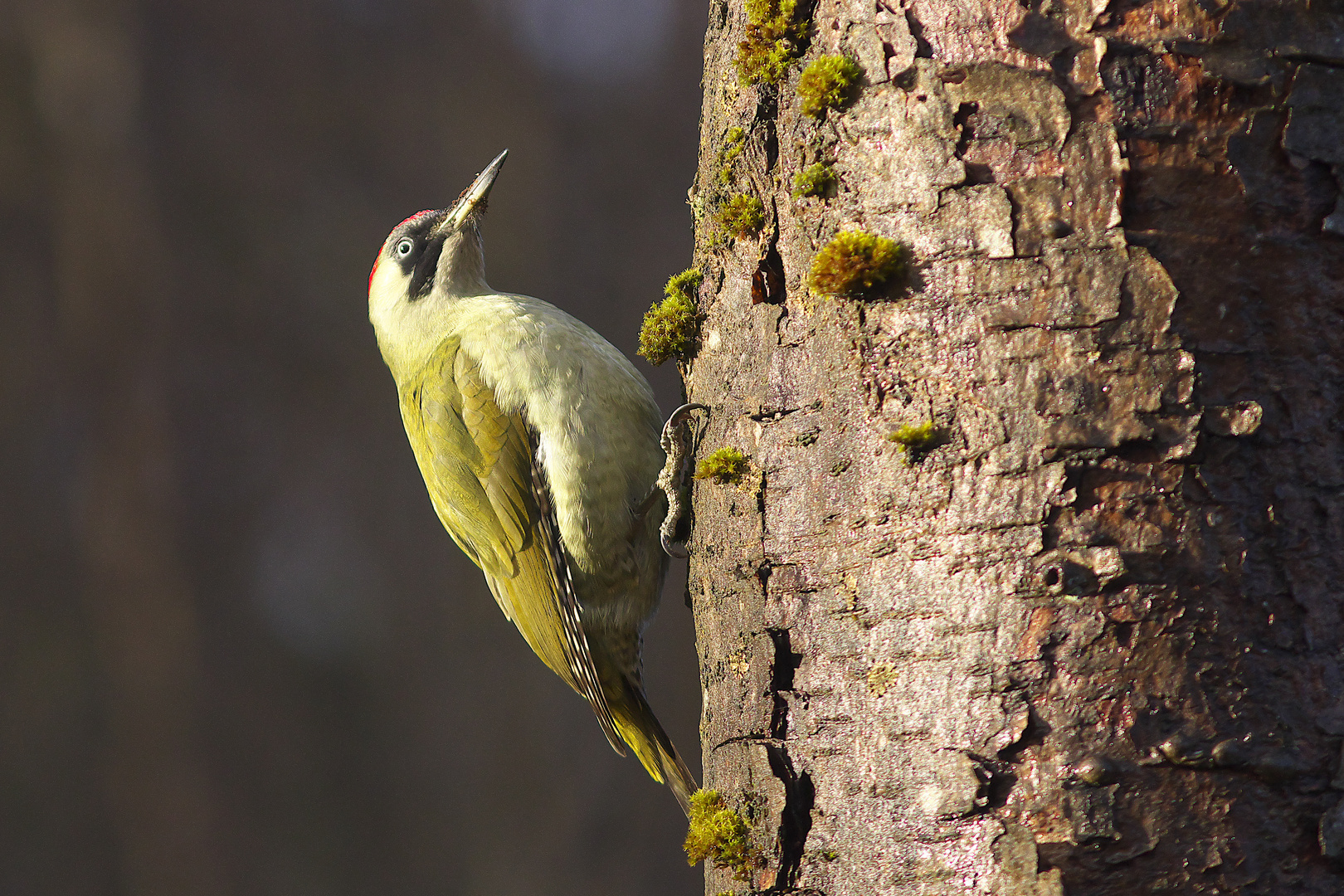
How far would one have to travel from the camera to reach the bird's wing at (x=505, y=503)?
2580 mm

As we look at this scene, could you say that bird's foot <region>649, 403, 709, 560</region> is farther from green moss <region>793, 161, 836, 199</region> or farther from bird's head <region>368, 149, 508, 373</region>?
bird's head <region>368, 149, 508, 373</region>

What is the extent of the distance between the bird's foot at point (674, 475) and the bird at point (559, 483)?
0.17 m

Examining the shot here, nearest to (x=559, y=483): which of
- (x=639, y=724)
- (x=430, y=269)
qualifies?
(x=639, y=724)

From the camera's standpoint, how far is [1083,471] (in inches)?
41.8

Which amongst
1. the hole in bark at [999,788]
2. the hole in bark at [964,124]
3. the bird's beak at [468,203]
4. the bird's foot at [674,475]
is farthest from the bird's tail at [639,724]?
the hole in bark at [964,124]

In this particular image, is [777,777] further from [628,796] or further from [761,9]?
[628,796]

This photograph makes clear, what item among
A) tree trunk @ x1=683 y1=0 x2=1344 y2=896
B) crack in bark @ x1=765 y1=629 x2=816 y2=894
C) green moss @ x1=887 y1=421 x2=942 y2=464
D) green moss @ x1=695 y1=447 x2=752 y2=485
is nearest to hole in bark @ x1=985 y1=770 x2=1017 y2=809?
tree trunk @ x1=683 y1=0 x2=1344 y2=896

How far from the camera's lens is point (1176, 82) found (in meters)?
1.10

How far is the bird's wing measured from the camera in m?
2.58

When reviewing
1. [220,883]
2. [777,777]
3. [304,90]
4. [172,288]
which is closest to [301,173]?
[304,90]

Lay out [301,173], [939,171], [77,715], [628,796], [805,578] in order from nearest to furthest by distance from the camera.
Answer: [939,171], [805,578], [77,715], [301,173], [628,796]

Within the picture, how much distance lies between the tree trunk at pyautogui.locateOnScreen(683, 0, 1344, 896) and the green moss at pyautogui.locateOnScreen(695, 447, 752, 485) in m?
0.19

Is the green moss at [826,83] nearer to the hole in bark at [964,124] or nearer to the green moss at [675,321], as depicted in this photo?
the hole in bark at [964,124]

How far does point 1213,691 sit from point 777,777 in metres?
0.55
